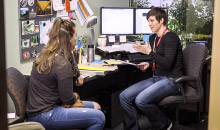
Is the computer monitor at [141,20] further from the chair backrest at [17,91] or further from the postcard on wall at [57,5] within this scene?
the chair backrest at [17,91]

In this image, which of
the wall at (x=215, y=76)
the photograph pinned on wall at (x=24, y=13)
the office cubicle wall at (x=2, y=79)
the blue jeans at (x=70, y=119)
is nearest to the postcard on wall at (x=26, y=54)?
the photograph pinned on wall at (x=24, y=13)

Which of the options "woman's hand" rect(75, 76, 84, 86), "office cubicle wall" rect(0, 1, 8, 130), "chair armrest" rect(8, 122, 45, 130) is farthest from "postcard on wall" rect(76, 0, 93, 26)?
"office cubicle wall" rect(0, 1, 8, 130)

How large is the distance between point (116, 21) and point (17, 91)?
1.86m

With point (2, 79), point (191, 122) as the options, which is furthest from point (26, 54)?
point (2, 79)

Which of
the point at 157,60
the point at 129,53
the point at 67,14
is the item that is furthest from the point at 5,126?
the point at 129,53

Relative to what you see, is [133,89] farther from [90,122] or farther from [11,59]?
[11,59]

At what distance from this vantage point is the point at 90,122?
6.56 feet

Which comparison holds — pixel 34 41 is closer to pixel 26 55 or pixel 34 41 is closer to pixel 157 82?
pixel 26 55

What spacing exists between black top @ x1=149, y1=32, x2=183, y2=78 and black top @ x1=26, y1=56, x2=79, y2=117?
0.93 m

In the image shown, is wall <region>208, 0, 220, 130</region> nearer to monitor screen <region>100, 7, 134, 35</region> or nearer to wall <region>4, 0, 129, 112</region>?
wall <region>4, 0, 129, 112</region>

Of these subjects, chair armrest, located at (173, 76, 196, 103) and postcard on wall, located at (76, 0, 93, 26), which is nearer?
chair armrest, located at (173, 76, 196, 103)

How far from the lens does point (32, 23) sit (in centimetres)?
249

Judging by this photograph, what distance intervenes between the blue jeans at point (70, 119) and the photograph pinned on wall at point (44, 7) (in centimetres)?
97

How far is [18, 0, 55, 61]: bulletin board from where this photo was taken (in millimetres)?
2389
